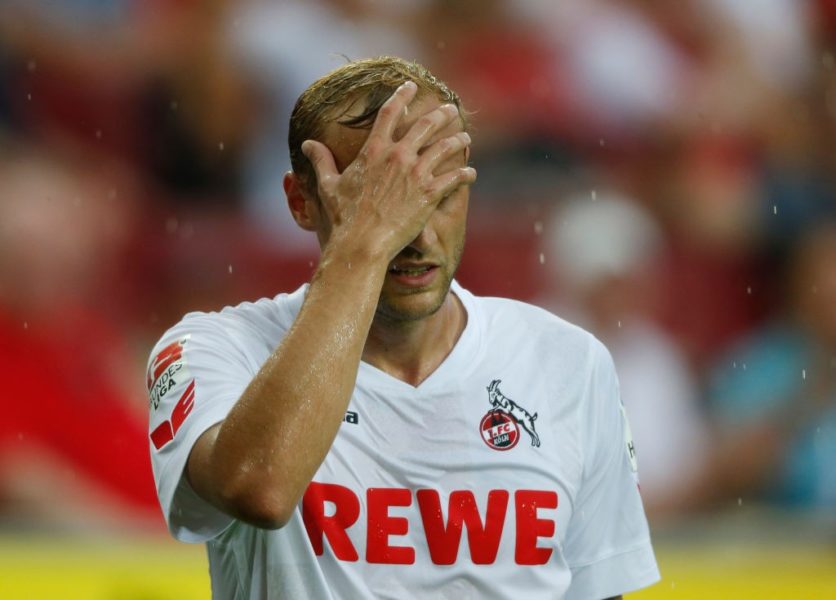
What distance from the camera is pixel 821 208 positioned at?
5180 mm

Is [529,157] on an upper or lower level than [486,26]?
lower

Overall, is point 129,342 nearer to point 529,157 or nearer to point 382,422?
point 529,157

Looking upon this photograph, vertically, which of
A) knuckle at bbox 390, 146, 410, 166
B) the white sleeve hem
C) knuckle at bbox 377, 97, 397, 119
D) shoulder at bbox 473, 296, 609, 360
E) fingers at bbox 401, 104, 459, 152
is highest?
knuckle at bbox 377, 97, 397, 119

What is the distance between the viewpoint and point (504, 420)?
7.54 ft

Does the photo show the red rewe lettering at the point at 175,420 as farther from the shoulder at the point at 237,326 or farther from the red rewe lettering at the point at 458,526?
the red rewe lettering at the point at 458,526

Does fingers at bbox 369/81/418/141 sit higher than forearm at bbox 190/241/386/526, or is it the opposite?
fingers at bbox 369/81/418/141

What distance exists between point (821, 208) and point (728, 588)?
1.86 metres

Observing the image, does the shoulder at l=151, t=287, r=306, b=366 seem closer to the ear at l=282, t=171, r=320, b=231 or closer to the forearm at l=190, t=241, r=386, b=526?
the ear at l=282, t=171, r=320, b=231

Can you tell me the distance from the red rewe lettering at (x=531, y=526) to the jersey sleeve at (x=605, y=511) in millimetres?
114

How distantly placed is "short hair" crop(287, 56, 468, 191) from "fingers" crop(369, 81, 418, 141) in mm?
174

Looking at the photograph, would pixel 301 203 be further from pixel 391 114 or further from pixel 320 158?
pixel 391 114

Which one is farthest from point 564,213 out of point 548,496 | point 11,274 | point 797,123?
point 548,496

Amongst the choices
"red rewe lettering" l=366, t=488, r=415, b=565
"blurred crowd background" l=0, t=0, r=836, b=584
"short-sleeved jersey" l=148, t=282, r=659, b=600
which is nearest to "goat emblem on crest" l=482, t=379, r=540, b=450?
"short-sleeved jersey" l=148, t=282, r=659, b=600

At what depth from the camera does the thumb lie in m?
2.01
